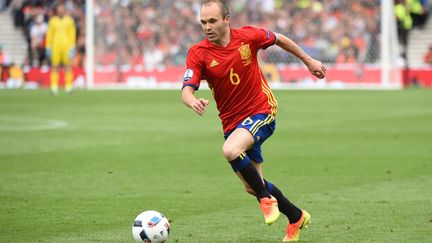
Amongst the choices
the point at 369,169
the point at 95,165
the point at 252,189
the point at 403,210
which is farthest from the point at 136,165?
the point at 252,189

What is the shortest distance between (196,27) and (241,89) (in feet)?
87.8

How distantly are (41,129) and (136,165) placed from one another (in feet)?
19.1

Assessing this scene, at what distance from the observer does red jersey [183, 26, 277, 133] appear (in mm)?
8055

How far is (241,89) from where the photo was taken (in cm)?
813

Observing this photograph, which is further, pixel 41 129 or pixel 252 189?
pixel 41 129

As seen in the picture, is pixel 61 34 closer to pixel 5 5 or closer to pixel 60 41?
pixel 60 41

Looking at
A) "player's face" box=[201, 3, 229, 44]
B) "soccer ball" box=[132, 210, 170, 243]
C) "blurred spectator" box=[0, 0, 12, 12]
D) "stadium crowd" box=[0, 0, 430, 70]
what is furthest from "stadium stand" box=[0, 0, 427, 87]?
"soccer ball" box=[132, 210, 170, 243]

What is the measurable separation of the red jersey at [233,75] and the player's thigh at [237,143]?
0.22 m

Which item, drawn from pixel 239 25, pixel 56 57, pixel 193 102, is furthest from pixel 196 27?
pixel 193 102

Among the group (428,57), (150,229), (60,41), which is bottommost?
(428,57)

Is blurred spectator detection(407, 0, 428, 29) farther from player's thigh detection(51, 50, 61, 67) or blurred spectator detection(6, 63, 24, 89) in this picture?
blurred spectator detection(6, 63, 24, 89)

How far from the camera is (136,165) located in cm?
1355

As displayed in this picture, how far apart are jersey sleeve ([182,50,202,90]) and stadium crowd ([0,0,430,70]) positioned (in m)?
25.0

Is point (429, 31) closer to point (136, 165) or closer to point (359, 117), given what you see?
point (359, 117)
